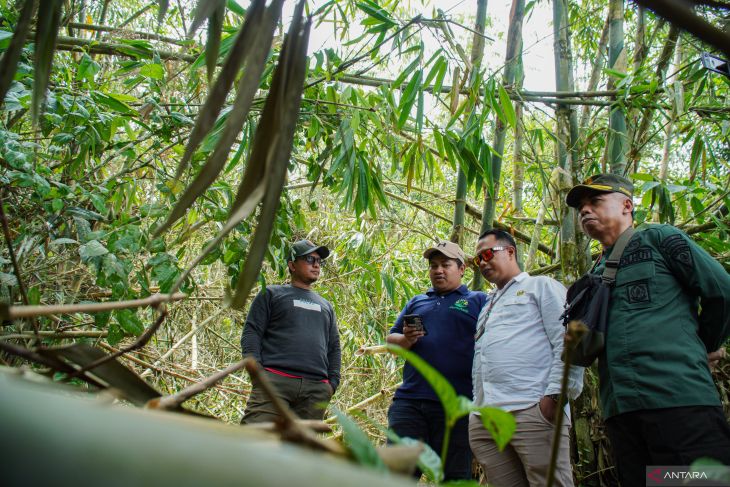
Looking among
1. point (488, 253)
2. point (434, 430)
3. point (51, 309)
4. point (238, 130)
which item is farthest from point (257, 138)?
point (434, 430)

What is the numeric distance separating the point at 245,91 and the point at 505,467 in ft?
7.57

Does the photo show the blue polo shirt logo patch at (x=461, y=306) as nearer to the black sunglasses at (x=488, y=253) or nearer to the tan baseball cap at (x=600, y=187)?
the black sunglasses at (x=488, y=253)

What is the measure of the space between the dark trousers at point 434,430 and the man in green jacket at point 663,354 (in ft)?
3.04

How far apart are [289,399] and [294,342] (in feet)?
1.05

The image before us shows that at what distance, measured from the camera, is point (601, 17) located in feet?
17.3

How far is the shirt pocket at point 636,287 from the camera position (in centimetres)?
226

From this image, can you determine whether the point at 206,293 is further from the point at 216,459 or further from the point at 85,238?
the point at 216,459

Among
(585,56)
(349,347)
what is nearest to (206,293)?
(349,347)

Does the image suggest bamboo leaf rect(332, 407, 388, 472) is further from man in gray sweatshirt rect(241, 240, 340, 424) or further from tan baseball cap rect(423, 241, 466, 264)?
man in gray sweatshirt rect(241, 240, 340, 424)

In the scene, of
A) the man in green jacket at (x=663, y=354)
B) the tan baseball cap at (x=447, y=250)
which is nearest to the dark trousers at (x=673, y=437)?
the man in green jacket at (x=663, y=354)

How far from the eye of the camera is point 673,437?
2.05m

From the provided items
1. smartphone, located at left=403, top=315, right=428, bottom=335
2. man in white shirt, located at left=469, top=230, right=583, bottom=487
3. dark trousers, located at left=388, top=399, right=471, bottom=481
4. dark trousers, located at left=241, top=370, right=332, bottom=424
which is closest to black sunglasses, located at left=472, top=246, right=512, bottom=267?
man in white shirt, located at left=469, top=230, right=583, bottom=487

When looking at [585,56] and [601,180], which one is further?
[585,56]

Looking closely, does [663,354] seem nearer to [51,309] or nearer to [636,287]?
[636,287]
